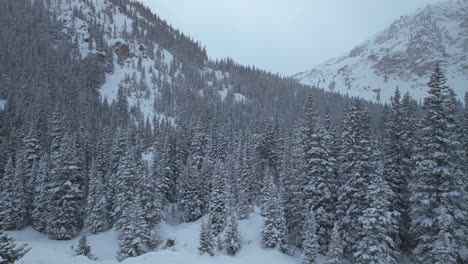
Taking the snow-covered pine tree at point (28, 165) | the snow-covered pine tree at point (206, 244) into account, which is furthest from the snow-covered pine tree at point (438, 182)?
the snow-covered pine tree at point (28, 165)

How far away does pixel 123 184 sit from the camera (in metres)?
41.3

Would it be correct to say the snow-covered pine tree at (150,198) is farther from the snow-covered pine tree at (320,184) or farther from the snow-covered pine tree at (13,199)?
the snow-covered pine tree at (320,184)

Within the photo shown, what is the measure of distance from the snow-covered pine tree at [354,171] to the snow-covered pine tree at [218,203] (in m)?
15.8

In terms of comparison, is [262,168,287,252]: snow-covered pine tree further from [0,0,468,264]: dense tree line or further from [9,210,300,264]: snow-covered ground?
[9,210,300,264]: snow-covered ground

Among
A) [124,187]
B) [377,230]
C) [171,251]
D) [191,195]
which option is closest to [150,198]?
[124,187]

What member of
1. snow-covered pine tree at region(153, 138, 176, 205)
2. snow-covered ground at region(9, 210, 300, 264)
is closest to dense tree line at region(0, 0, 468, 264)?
snow-covered pine tree at region(153, 138, 176, 205)

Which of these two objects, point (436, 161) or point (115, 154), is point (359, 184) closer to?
point (436, 161)

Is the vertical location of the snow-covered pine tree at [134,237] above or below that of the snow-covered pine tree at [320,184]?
below

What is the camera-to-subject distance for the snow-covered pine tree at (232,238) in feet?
103

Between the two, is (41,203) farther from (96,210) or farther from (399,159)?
(399,159)

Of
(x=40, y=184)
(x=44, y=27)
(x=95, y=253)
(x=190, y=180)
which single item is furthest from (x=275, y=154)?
(x=44, y=27)

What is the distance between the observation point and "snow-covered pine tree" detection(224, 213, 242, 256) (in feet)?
103

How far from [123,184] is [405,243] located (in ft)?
115

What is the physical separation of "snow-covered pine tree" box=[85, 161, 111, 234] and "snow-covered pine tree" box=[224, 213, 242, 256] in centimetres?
2118
